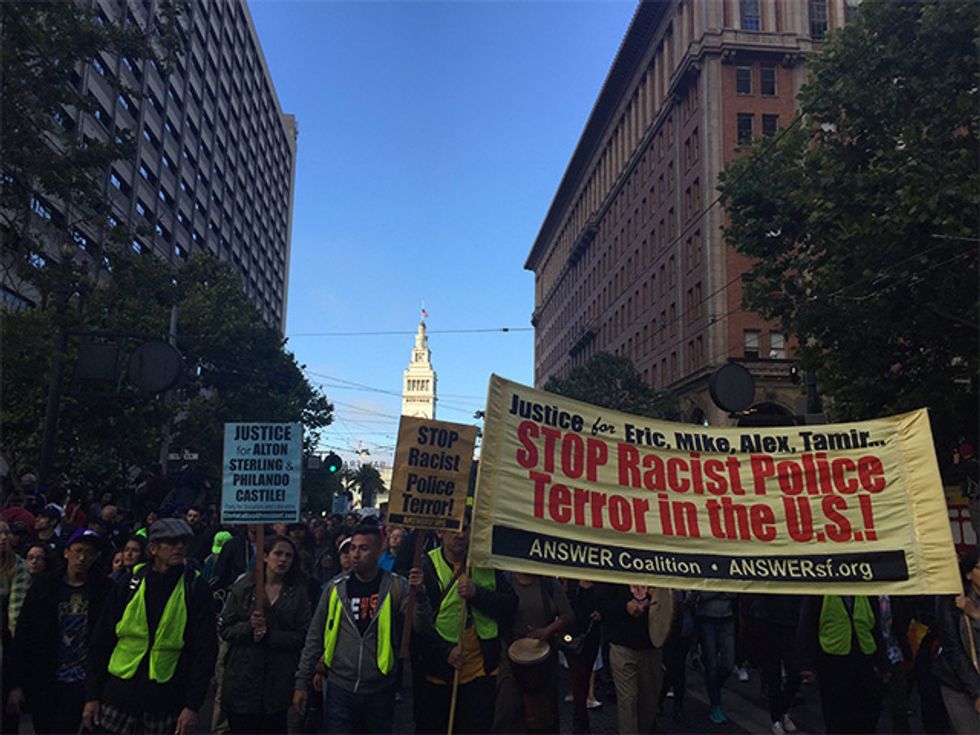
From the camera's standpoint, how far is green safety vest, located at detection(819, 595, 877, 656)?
19.1ft

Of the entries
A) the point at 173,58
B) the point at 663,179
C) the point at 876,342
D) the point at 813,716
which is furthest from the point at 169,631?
the point at 663,179

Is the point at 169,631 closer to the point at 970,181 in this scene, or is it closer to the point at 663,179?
the point at 970,181

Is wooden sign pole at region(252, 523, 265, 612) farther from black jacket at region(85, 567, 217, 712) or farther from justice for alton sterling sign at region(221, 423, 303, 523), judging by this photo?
justice for alton sterling sign at region(221, 423, 303, 523)

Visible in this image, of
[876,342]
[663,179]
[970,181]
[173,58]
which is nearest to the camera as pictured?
[173,58]

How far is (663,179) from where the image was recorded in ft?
158

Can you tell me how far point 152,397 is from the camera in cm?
2273

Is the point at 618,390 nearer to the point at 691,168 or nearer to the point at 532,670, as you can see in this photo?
the point at 691,168

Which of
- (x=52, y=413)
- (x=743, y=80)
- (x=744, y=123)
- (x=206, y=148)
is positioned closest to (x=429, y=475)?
(x=52, y=413)

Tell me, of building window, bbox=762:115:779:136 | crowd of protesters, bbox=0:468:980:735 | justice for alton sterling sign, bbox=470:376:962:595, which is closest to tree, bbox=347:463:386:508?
building window, bbox=762:115:779:136

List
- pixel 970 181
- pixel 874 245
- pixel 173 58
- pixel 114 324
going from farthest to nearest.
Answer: pixel 114 324 < pixel 874 245 < pixel 970 181 < pixel 173 58

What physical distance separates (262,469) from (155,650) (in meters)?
2.11

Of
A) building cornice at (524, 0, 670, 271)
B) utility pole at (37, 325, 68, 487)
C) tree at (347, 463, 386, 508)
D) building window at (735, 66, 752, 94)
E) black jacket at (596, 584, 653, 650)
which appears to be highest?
building cornice at (524, 0, 670, 271)

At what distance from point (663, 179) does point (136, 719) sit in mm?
46923

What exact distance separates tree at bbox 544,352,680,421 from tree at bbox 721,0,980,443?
22.4 m
